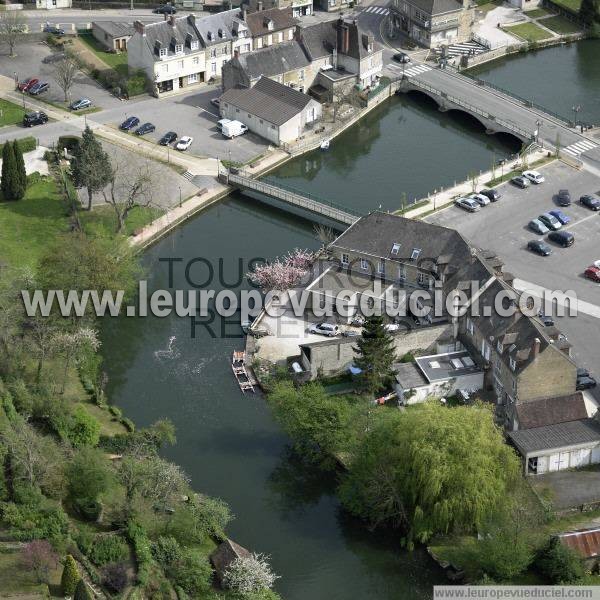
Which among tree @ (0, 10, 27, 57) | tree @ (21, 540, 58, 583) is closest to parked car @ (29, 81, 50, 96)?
tree @ (0, 10, 27, 57)

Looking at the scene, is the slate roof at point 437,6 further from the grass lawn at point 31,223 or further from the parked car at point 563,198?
the grass lawn at point 31,223

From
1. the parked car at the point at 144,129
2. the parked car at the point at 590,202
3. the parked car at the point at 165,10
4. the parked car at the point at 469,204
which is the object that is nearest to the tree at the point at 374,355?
the parked car at the point at 469,204

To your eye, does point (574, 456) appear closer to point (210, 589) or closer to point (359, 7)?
point (210, 589)

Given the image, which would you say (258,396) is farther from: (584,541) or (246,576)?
(584,541)

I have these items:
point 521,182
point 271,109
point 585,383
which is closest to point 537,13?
point 521,182

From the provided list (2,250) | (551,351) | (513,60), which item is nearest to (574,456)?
(551,351)
